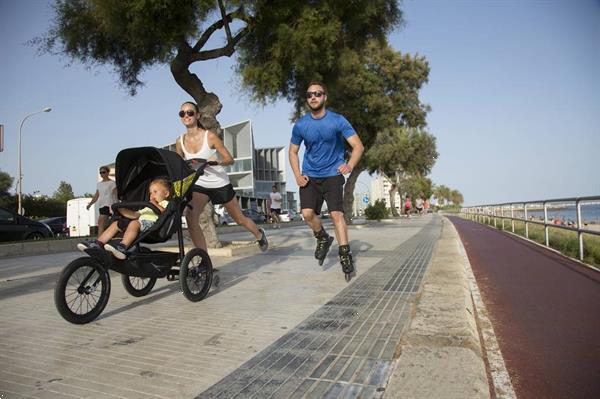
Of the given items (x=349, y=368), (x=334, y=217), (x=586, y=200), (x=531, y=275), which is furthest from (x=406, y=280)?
→ (x=586, y=200)

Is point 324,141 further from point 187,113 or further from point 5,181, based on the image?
point 5,181

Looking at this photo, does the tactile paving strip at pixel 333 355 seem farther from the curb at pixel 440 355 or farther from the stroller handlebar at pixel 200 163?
the stroller handlebar at pixel 200 163

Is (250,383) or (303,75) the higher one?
(303,75)

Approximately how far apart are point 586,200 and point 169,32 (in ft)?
27.9

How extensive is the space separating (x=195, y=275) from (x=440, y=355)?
2.57 meters

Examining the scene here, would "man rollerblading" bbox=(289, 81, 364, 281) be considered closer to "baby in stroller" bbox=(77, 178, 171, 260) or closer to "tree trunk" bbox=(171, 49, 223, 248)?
"baby in stroller" bbox=(77, 178, 171, 260)

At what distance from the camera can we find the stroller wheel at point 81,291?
10.6ft

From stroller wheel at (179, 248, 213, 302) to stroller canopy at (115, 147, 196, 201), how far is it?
623 mm

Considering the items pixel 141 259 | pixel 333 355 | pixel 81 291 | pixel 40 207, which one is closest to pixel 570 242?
pixel 333 355

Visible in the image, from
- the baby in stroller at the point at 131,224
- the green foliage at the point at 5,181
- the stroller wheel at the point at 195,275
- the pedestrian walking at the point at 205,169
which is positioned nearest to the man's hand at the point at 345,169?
the pedestrian walking at the point at 205,169

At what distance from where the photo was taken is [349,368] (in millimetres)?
2361

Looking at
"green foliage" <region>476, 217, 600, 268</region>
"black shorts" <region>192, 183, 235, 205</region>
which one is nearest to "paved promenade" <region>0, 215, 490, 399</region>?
"black shorts" <region>192, 183, 235, 205</region>

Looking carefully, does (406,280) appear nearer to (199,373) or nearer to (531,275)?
(531,275)

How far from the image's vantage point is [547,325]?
11.7 ft
